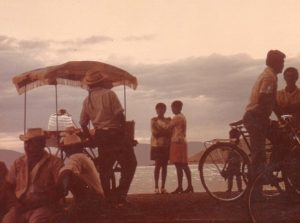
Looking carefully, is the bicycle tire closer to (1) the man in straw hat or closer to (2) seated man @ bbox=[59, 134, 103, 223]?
(2) seated man @ bbox=[59, 134, 103, 223]

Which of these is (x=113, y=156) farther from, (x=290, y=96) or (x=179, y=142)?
(x=179, y=142)

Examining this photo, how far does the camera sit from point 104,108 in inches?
335

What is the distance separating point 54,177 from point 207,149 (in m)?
2.91

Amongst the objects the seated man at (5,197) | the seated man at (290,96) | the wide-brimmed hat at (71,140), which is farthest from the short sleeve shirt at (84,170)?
the seated man at (290,96)

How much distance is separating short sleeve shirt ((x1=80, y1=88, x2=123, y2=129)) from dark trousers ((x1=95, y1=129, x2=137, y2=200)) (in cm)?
11

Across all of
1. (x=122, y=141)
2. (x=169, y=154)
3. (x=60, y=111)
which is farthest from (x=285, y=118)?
(x=60, y=111)

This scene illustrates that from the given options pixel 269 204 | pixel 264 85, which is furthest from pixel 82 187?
pixel 264 85

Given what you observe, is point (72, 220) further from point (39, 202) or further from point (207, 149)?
point (207, 149)

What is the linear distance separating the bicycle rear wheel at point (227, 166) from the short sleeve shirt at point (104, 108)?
137 cm

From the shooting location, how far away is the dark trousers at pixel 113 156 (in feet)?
27.9

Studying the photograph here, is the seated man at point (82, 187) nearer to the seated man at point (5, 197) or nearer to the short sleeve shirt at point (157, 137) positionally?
the seated man at point (5, 197)

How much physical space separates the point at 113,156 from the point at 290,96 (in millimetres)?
2540

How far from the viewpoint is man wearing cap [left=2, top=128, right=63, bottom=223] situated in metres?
6.32

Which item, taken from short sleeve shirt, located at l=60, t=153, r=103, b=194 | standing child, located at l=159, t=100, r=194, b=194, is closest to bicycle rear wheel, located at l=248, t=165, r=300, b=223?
short sleeve shirt, located at l=60, t=153, r=103, b=194
